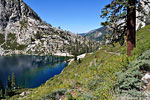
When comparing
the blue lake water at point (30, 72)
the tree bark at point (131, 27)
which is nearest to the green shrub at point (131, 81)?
the tree bark at point (131, 27)

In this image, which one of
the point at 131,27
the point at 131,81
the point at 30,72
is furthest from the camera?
the point at 30,72

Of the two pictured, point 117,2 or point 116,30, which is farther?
point 116,30

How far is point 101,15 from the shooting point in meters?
7.28

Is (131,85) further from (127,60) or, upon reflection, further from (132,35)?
(132,35)

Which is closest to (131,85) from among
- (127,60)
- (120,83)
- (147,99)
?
(120,83)

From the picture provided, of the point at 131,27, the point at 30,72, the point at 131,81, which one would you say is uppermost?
the point at 131,27

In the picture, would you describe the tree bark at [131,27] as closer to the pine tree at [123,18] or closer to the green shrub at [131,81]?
the pine tree at [123,18]

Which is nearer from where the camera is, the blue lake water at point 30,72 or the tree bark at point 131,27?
the tree bark at point 131,27

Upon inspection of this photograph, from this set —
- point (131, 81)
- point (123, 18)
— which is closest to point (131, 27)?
point (123, 18)

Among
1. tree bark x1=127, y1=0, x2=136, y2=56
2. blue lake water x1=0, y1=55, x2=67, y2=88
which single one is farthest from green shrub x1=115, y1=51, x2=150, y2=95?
blue lake water x1=0, y1=55, x2=67, y2=88

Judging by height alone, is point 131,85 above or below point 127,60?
below

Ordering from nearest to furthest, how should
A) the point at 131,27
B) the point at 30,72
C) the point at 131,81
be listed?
1. the point at 131,81
2. the point at 131,27
3. the point at 30,72

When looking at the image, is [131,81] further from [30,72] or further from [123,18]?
[30,72]

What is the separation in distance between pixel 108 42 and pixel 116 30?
3.69 feet
